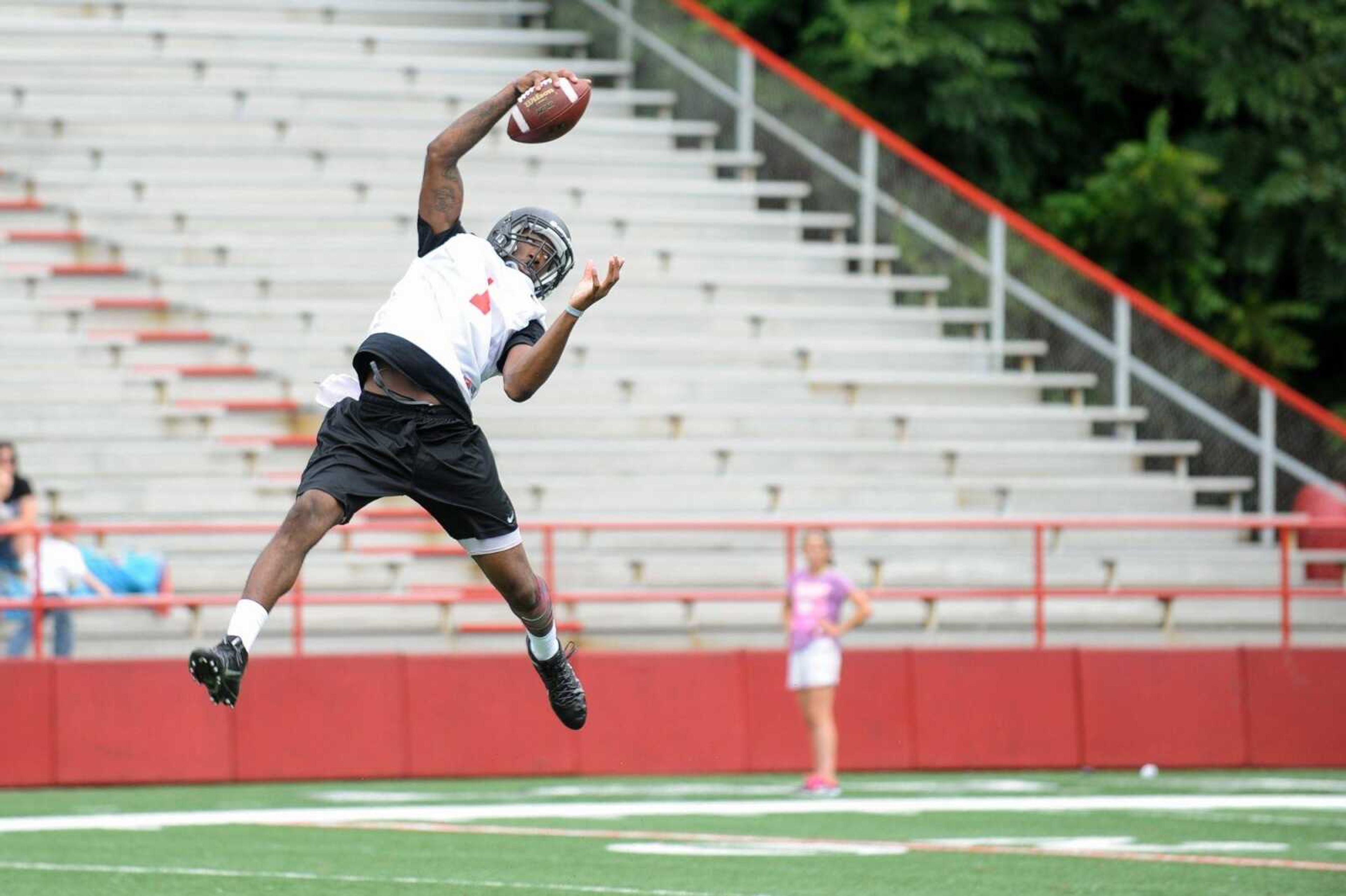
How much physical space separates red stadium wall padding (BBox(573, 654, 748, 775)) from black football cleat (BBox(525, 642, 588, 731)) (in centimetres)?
628

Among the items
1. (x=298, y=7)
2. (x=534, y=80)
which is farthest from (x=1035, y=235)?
(x=534, y=80)

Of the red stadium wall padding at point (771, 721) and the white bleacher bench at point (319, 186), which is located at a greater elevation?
→ the white bleacher bench at point (319, 186)

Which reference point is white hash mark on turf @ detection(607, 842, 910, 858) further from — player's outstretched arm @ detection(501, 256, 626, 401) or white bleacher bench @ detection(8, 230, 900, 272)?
white bleacher bench @ detection(8, 230, 900, 272)

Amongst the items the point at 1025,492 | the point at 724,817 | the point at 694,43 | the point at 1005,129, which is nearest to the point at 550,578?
the point at 724,817

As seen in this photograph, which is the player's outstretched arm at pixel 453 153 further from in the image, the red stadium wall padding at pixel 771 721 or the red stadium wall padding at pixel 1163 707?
the red stadium wall padding at pixel 1163 707

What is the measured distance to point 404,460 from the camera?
25.4 ft

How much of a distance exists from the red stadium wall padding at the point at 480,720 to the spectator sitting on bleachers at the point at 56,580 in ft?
7.40

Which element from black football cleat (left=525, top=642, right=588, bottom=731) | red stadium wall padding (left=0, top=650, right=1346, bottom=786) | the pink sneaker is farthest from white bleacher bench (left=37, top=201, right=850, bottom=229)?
black football cleat (left=525, top=642, right=588, bottom=731)

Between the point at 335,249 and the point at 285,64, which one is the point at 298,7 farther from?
the point at 335,249

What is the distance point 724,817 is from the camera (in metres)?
12.4

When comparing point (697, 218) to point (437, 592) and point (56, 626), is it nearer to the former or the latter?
point (437, 592)

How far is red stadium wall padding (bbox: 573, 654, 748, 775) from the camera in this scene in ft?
49.7

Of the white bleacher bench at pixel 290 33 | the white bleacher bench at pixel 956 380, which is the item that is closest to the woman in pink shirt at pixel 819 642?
the white bleacher bench at pixel 956 380

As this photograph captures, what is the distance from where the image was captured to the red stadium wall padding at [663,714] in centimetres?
1515
